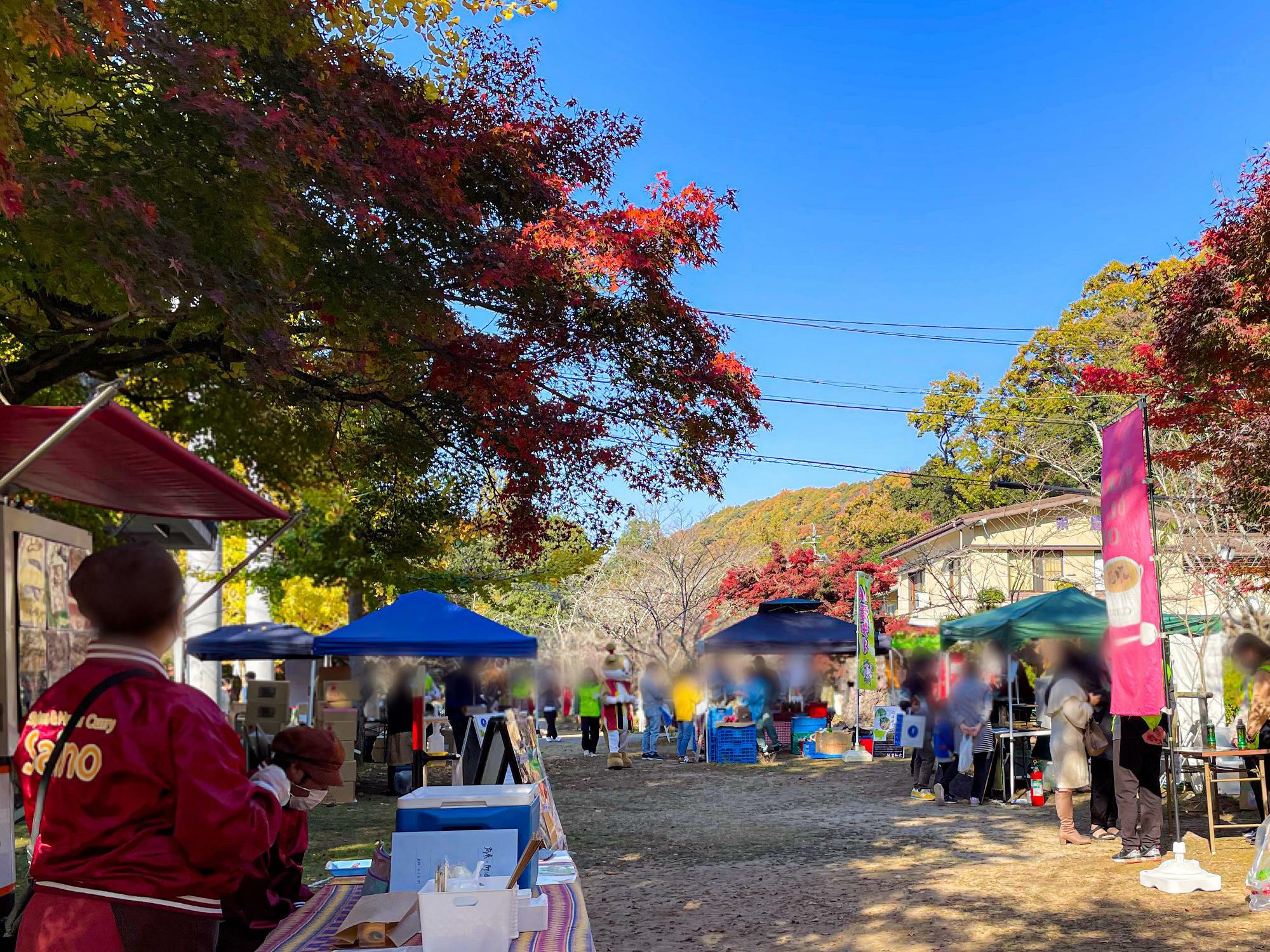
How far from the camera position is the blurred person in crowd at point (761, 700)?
19.9m

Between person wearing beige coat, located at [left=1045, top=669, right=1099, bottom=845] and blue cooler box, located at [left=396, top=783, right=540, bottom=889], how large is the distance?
22.6 ft

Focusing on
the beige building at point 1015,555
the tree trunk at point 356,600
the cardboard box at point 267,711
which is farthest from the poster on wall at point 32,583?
the beige building at point 1015,555

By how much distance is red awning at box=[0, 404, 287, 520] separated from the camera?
3.73 m

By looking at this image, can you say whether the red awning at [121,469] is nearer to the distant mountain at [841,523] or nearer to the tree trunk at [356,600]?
the tree trunk at [356,600]

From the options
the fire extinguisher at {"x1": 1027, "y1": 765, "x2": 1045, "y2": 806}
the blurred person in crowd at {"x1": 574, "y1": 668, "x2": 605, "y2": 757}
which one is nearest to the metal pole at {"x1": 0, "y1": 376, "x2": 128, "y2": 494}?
the fire extinguisher at {"x1": 1027, "y1": 765, "x2": 1045, "y2": 806}

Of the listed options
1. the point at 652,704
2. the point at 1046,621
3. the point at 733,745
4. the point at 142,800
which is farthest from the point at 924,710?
the point at 142,800

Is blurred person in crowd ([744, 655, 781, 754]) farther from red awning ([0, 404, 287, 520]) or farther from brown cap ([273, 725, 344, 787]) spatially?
brown cap ([273, 725, 344, 787])

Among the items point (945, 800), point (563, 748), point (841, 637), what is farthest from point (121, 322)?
point (563, 748)

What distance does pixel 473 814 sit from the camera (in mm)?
3270

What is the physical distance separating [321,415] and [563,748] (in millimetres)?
13617

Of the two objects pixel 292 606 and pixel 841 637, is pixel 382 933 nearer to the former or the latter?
pixel 841 637

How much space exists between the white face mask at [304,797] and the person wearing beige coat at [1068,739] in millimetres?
7289

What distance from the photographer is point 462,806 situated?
3.33 meters

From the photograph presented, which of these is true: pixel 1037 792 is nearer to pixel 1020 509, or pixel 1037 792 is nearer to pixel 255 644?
pixel 255 644
